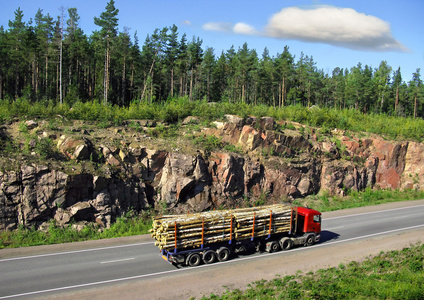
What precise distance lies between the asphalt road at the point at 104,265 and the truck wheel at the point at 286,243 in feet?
0.97

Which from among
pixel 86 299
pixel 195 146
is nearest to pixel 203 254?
pixel 86 299

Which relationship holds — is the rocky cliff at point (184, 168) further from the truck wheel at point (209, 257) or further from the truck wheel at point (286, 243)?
the truck wheel at point (209, 257)

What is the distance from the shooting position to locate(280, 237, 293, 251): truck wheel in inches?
667

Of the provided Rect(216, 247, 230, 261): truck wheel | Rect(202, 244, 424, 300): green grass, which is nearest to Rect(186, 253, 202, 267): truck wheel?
Rect(216, 247, 230, 261): truck wheel

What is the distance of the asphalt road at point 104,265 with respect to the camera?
1262cm

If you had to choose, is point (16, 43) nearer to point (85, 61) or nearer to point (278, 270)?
point (85, 61)

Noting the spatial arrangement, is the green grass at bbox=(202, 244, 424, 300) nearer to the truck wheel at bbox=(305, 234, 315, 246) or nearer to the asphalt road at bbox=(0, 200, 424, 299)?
the asphalt road at bbox=(0, 200, 424, 299)

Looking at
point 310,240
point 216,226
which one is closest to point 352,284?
point 310,240

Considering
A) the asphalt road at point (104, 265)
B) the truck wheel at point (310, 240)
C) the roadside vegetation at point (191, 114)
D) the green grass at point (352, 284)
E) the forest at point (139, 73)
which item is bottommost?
the asphalt road at point (104, 265)

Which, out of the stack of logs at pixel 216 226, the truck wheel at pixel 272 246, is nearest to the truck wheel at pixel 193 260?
the stack of logs at pixel 216 226

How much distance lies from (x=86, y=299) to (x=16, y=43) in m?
45.6

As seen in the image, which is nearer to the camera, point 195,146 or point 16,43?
point 195,146

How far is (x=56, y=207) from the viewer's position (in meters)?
19.4

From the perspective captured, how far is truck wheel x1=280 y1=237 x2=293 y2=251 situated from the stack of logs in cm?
52
